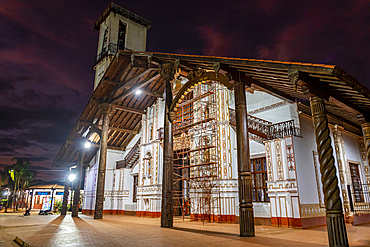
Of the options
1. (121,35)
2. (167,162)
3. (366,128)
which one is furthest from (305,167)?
(121,35)

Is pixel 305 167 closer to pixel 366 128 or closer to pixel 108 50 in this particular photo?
pixel 366 128

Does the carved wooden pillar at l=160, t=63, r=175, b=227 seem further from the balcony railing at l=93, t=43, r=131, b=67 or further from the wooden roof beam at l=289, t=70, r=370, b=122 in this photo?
the balcony railing at l=93, t=43, r=131, b=67

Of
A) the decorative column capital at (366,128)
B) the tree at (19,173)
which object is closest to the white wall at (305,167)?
the decorative column capital at (366,128)

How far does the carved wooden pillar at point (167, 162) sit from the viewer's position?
852 centimetres

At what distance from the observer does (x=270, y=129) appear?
11047 millimetres

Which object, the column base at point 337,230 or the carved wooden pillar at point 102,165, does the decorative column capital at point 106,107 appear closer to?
the carved wooden pillar at point 102,165

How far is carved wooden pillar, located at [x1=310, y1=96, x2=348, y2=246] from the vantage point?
4778 millimetres

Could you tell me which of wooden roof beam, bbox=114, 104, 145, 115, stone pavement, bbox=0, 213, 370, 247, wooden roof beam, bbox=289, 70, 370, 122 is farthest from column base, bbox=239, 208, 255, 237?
wooden roof beam, bbox=114, 104, 145, 115

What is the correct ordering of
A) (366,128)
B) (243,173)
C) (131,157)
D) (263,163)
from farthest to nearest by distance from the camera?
(131,157)
(263,163)
(366,128)
(243,173)

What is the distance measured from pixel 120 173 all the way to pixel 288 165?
1383cm

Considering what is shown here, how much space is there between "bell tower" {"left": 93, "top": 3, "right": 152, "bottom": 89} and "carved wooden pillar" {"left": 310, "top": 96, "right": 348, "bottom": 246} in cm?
2173

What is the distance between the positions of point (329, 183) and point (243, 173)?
6.89ft

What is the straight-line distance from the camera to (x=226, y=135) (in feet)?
41.3

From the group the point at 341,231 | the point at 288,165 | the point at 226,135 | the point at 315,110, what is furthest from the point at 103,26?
the point at 341,231
